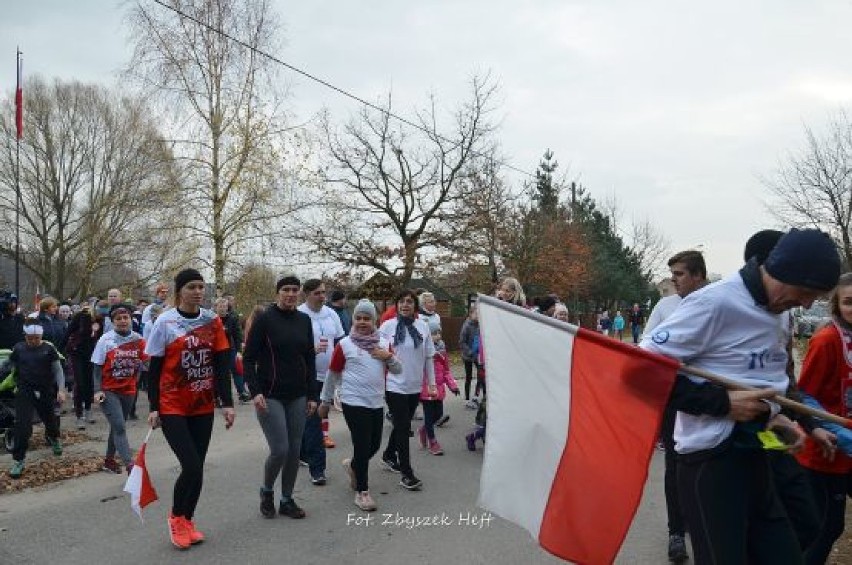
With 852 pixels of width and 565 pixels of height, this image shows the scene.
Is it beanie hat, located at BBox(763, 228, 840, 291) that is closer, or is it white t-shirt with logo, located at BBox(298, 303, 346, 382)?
beanie hat, located at BBox(763, 228, 840, 291)

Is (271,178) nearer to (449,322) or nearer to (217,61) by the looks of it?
(217,61)

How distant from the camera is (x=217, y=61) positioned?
75.3 ft

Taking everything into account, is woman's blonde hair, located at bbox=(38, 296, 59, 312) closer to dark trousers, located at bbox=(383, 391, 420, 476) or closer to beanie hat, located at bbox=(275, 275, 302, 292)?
dark trousers, located at bbox=(383, 391, 420, 476)

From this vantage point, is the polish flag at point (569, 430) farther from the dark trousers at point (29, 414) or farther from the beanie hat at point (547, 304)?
the dark trousers at point (29, 414)

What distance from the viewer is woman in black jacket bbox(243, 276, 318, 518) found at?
19.1ft

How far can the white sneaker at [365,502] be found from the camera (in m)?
6.14

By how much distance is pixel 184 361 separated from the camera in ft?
17.5

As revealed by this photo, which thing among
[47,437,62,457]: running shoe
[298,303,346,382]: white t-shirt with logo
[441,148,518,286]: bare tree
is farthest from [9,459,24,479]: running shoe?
[441,148,518,286]: bare tree

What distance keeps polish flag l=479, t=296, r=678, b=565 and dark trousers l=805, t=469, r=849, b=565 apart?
5.66 feet

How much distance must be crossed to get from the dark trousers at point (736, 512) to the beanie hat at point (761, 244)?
0.94m

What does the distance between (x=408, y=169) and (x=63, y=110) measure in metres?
19.2

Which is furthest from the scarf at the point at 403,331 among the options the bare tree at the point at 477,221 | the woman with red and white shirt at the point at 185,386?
the bare tree at the point at 477,221

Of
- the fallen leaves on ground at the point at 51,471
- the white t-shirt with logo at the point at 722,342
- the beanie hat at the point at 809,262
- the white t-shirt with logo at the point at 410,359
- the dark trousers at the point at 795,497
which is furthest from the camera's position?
the fallen leaves on ground at the point at 51,471

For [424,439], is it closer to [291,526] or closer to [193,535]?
[291,526]
